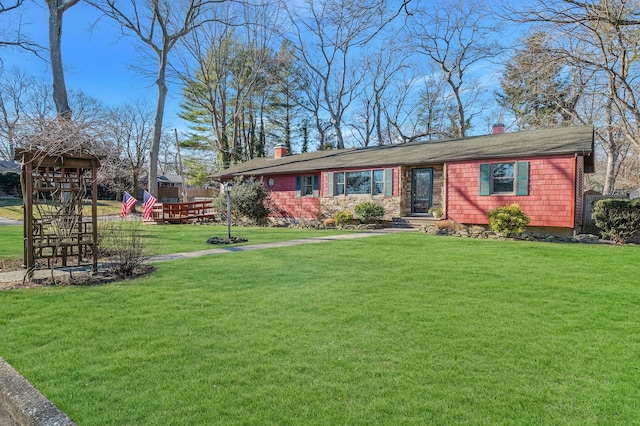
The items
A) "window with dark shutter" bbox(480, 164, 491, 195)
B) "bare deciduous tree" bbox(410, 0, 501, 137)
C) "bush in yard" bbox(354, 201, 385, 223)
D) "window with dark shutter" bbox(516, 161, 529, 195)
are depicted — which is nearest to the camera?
"window with dark shutter" bbox(516, 161, 529, 195)

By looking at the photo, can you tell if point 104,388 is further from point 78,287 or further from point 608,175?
point 608,175

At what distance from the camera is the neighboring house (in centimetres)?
1162

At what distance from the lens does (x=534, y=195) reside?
39.4ft

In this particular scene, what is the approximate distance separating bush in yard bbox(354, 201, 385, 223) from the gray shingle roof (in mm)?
1894

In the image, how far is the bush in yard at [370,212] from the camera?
14.8 metres

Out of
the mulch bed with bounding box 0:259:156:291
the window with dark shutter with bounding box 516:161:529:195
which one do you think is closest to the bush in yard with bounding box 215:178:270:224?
the window with dark shutter with bounding box 516:161:529:195

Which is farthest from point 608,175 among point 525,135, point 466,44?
point 466,44

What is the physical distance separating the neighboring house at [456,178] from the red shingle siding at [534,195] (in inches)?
1.1

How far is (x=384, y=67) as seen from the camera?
30578 mm

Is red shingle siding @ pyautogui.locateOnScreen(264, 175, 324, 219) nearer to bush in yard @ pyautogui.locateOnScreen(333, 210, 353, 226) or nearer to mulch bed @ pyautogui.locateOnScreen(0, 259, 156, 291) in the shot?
bush in yard @ pyautogui.locateOnScreen(333, 210, 353, 226)

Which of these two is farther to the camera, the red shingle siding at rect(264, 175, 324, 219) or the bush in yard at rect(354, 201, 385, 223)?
the red shingle siding at rect(264, 175, 324, 219)

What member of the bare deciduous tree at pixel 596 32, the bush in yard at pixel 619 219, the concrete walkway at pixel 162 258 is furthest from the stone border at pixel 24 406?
the bush in yard at pixel 619 219

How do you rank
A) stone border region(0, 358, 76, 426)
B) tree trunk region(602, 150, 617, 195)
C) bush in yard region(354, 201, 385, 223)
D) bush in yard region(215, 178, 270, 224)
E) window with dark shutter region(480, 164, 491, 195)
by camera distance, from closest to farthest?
stone border region(0, 358, 76, 426), window with dark shutter region(480, 164, 491, 195), bush in yard region(354, 201, 385, 223), bush in yard region(215, 178, 270, 224), tree trunk region(602, 150, 617, 195)

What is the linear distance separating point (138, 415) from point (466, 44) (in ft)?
93.4
